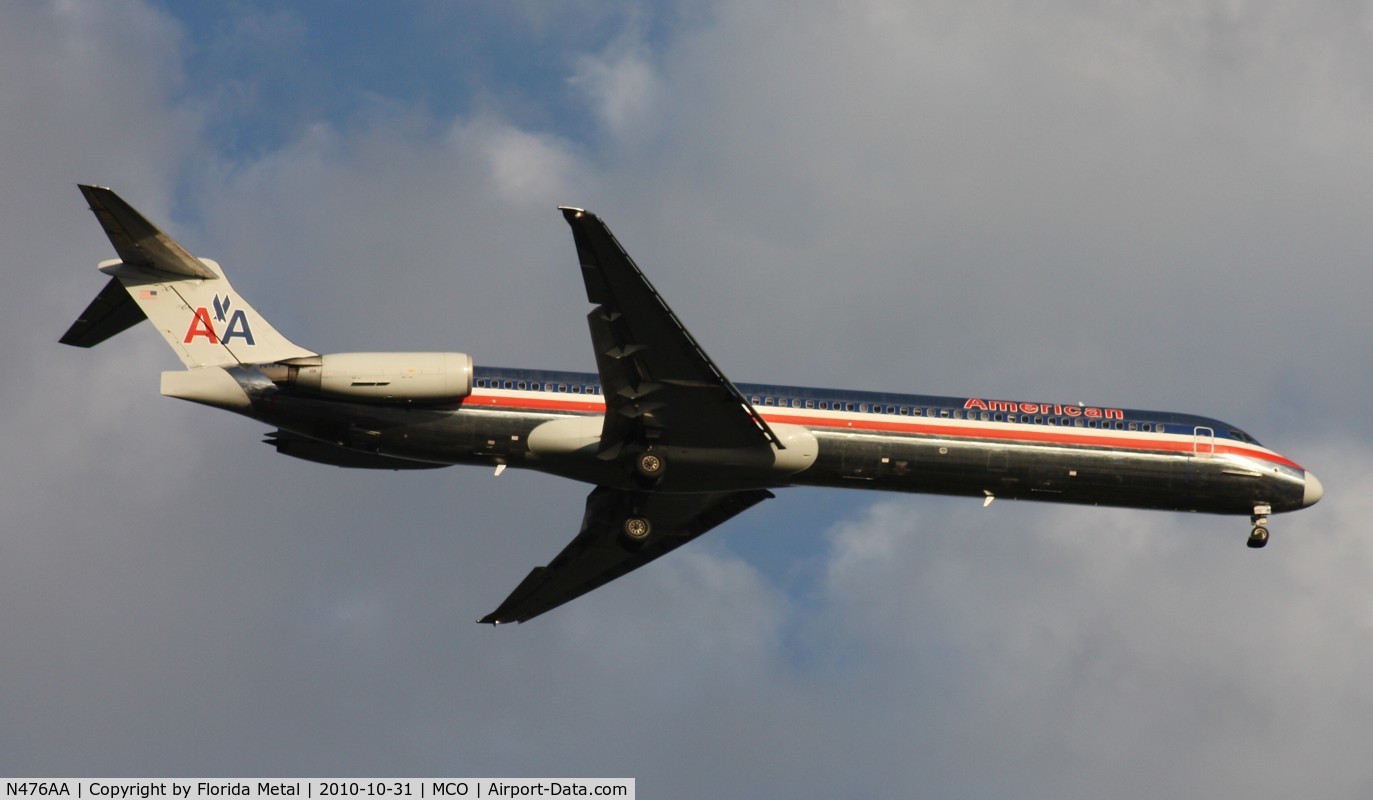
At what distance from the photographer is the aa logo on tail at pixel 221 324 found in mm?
38188

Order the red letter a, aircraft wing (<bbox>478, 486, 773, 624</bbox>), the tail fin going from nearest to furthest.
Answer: the tail fin
the red letter a
aircraft wing (<bbox>478, 486, 773, 624</bbox>)

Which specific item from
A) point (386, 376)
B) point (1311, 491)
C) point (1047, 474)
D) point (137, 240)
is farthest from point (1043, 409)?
point (137, 240)

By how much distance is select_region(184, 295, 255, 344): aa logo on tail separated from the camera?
38188mm

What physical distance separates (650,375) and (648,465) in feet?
7.35

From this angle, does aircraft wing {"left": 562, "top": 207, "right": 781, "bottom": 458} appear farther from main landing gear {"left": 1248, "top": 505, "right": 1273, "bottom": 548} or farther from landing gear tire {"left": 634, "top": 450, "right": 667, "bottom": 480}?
main landing gear {"left": 1248, "top": 505, "right": 1273, "bottom": 548}

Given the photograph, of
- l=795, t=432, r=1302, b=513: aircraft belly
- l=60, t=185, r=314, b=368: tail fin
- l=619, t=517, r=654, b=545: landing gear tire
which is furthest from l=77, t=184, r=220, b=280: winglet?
l=795, t=432, r=1302, b=513: aircraft belly

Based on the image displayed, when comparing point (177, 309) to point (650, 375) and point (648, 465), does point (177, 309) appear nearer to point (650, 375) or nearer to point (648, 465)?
point (650, 375)

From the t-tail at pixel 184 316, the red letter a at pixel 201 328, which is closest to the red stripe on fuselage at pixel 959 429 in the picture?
the t-tail at pixel 184 316

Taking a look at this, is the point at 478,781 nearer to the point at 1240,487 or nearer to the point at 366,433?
the point at 366,433

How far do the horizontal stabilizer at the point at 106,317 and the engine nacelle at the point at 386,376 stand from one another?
4.27 meters

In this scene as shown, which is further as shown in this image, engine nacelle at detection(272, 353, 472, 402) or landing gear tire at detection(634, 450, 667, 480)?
landing gear tire at detection(634, 450, 667, 480)

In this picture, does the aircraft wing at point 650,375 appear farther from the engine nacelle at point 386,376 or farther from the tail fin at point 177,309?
the tail fin at point 177,309

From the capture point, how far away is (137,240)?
3731cm

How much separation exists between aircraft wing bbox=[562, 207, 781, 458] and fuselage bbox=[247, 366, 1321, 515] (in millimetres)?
555
